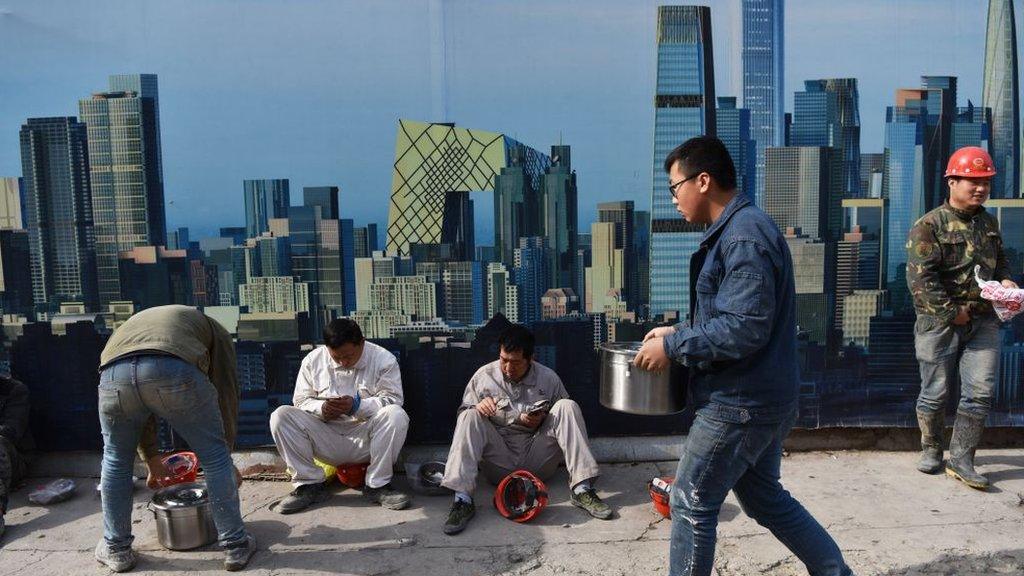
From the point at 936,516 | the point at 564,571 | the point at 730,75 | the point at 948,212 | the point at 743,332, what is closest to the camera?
the point at 743,332

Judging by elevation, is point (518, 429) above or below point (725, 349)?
below

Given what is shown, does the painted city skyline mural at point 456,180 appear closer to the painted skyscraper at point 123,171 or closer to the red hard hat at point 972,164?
the painted skyscraper at point 123,171

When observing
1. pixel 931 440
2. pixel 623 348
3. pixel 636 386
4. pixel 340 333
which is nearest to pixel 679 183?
pixel 636 386

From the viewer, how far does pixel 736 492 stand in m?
2.80

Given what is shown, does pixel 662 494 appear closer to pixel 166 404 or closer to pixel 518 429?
pixel 518 429

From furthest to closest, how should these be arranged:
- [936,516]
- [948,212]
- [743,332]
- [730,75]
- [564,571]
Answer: [730,75]
[948,212]
[936,516]
[564,571]
[743,332]

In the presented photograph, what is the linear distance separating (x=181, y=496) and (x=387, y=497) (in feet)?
3.14

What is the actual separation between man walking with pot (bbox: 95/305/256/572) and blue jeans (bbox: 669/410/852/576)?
1.89 meters

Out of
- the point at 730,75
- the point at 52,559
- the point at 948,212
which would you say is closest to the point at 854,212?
the point at 948,212

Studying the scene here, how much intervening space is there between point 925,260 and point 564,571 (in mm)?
2351

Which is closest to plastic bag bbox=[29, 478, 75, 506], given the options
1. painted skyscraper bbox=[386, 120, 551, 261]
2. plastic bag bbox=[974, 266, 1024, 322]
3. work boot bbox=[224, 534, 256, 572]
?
work boot bbox=[224, 534, 256, 572]

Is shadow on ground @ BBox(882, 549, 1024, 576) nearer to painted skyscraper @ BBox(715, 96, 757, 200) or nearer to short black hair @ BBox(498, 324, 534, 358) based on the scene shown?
short black hair @ BBox(498, 324, 534, 358)

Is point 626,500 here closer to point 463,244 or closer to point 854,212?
point 463,244

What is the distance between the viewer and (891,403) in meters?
4.68
